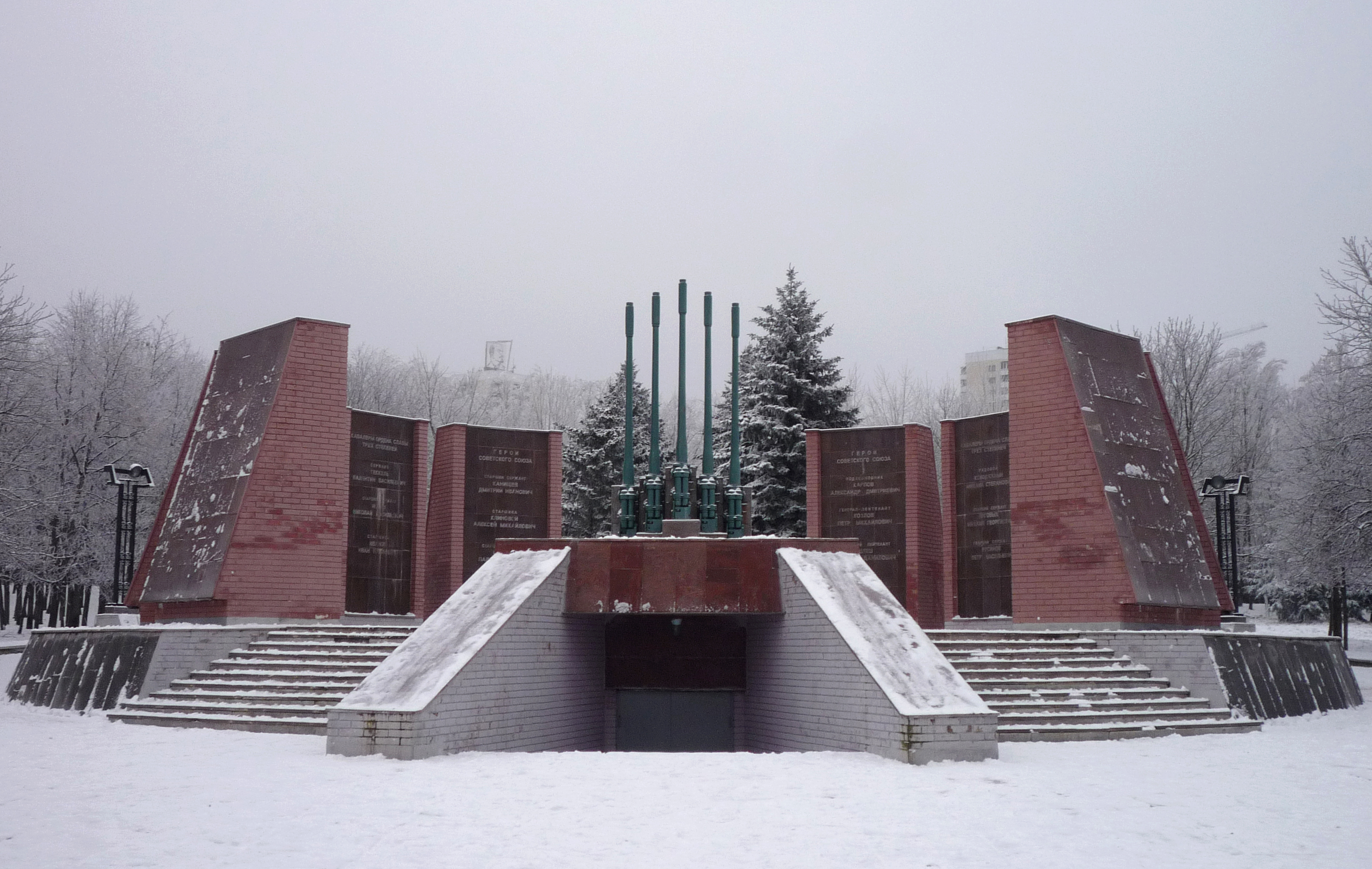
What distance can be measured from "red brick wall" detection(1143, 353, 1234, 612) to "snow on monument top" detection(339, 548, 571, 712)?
8537 millimetres

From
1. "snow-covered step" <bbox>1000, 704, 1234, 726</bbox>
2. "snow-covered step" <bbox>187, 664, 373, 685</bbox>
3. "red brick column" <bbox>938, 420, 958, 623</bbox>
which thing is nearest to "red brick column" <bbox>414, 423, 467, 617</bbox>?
"snow-covered step" <bbox>187, 664, 373, 685</bbox>

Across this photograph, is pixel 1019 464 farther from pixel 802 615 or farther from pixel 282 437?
pixel 282 437

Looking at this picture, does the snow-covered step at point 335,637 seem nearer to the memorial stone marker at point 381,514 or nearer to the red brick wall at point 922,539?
the memorial stone marker at point 381,514

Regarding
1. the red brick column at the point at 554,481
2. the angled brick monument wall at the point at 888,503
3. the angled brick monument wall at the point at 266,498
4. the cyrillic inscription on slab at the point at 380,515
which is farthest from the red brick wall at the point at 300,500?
the angled brick monument wall at the point at 888,503

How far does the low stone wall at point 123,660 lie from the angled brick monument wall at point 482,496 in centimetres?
400

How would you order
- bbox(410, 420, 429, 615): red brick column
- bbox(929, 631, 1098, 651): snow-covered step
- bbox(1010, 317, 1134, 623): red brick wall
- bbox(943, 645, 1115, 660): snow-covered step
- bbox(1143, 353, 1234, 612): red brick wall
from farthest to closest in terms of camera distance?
bbox(410, 420, 429, 615): red brick column → bbox(1143, 353, 1234, 612): red brick wall → bbox(1010, 317, 1134, 623): red brick wall → bbox(929, 631, 1098, 651): snow-covered step → bbox(943, 645, 1115, 660): snow-covered step

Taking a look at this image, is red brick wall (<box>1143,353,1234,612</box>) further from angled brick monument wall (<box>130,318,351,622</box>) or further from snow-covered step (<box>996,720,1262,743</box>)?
angled brick monument wall (<box>130,318,351,622</box>)

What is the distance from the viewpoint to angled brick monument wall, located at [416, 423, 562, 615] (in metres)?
16.5

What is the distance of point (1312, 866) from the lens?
18.7 ft

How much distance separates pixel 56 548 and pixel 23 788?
A: 20093mm

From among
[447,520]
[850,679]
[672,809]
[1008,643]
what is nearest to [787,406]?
[447,520]

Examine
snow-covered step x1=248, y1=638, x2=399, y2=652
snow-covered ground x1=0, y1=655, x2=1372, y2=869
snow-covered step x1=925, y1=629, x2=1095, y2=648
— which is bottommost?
snow-covered ground x1=0, y1=655, x2=1372, y2=869

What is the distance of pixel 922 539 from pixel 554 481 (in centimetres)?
556

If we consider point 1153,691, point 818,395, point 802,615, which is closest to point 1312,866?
point 802,615
